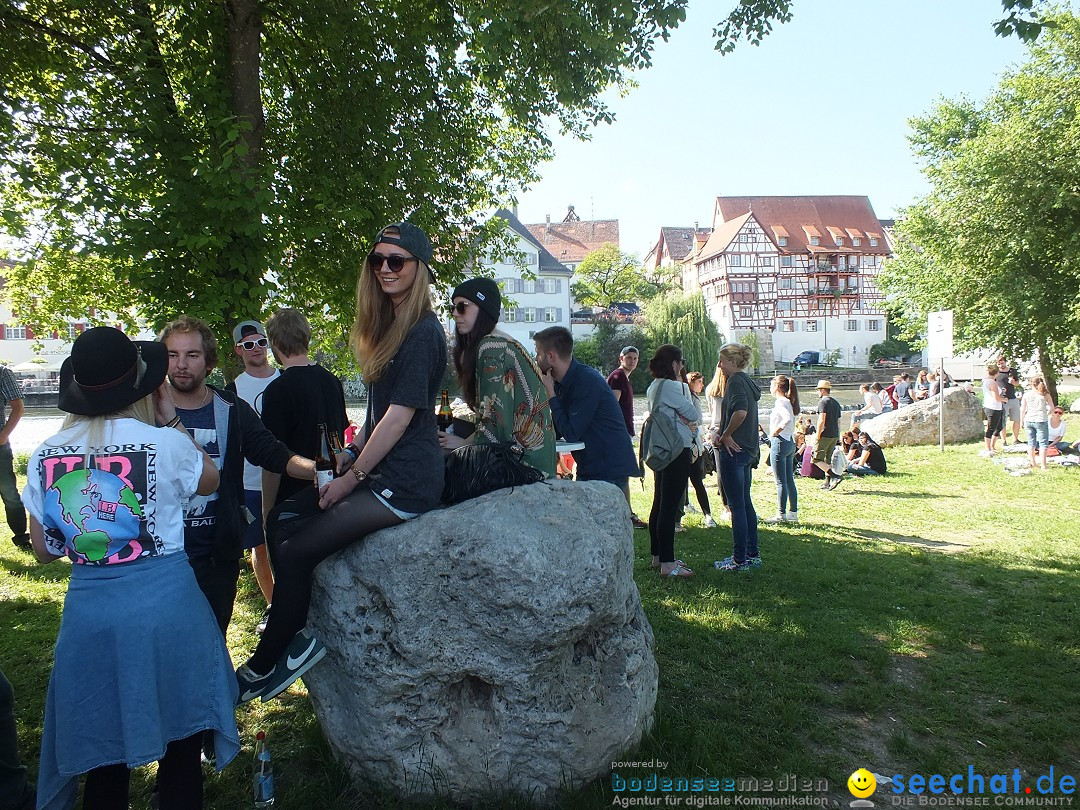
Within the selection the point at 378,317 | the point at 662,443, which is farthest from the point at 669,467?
the point at 378,317

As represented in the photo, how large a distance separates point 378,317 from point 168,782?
78.0 inches

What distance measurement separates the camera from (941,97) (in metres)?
27.8

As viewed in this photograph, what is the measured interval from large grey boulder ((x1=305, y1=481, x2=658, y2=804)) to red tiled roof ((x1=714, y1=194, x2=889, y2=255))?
67878 millimetres

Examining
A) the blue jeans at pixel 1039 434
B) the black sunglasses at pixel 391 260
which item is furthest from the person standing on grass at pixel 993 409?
the black sunglasses at pixel 391 260

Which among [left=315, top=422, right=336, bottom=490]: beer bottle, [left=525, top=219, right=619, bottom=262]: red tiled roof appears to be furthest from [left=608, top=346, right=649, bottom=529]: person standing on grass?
[left=525, top=219, right=619, bottom=262]: red tiled roof

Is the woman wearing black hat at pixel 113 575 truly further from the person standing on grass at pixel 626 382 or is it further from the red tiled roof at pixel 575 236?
the red tiled roof at pixel 575 236

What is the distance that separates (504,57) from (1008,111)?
76.7 ft

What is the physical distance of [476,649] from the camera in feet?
10.3

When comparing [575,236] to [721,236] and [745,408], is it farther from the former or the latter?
[745,408]

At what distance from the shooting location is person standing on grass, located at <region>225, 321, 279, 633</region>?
16.4ft

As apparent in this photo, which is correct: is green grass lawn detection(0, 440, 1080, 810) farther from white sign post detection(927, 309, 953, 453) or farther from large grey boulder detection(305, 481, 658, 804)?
white sign post detection(927, 309, 953, 453)

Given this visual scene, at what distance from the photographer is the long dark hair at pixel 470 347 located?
3.68 m

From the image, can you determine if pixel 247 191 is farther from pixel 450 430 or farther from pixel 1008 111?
pixel 1008 111

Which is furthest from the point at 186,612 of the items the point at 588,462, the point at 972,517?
the point at 972,517
